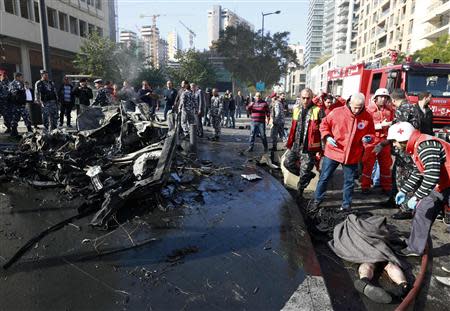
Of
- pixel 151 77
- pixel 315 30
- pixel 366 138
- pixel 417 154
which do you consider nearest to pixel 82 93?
pixel 366 138

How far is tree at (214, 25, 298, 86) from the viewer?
41250 mm

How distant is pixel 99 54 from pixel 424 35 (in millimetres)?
39498

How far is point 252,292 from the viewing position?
2.73 m

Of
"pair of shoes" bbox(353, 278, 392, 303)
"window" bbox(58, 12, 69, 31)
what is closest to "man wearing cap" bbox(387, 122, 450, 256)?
"pair of shoes" bbox(353, 278, 392, 303)

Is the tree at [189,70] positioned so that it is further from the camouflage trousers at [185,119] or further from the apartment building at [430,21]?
the camouflage trousers at [185,119]

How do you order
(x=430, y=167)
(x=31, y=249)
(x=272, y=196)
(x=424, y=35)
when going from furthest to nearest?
(x=424, y=35) < (x=272, y=196) < (x=31, y=249) < (x=430, y=167)

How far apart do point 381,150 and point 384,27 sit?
65640mm

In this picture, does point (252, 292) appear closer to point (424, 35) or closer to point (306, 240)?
point (306, 240)

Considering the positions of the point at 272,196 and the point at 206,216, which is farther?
the point at 272,196

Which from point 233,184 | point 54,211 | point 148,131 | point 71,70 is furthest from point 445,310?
point 71,70

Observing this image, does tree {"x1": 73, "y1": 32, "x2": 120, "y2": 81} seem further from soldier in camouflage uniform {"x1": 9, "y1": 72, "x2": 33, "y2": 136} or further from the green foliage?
soldier in camouflage uniform {"x1": 9, "y1": 72, "x2": 33, "y2": 136}

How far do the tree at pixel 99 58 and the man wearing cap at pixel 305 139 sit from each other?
75.6ft

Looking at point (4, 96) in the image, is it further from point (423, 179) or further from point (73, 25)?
point (73, 25)

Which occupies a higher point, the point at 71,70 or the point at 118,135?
the point at 71,70
